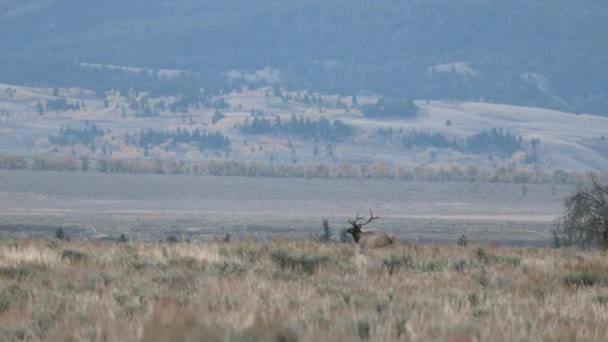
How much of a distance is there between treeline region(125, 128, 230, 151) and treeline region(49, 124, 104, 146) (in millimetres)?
3538

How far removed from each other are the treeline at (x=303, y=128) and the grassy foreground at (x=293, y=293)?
136024 mm

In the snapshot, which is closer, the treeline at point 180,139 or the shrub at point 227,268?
the shrub at point 227,268

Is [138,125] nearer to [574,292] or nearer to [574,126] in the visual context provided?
[574,126]

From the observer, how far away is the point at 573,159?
144m

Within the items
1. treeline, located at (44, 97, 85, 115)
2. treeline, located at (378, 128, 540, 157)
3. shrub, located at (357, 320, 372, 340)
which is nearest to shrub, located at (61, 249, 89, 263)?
shrub, located at (357, 320, 372, 340)

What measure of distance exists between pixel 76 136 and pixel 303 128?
83.7ft

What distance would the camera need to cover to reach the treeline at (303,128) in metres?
155

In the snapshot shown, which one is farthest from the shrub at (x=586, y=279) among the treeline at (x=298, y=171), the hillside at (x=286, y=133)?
the hillside at (x=286, y=133)

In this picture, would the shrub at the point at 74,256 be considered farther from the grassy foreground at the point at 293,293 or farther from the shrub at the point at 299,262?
the shrub at the point at 299,262

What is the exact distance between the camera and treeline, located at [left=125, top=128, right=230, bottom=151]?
5822 inches

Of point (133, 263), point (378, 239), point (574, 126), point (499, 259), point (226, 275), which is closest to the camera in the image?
point (226, 275)

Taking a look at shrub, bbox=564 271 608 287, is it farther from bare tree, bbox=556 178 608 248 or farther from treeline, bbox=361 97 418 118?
treeline, bbox=361 97 418 118

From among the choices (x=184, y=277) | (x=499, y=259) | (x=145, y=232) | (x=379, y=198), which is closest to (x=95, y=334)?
(x=184, y=277)

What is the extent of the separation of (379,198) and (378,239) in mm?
60771
